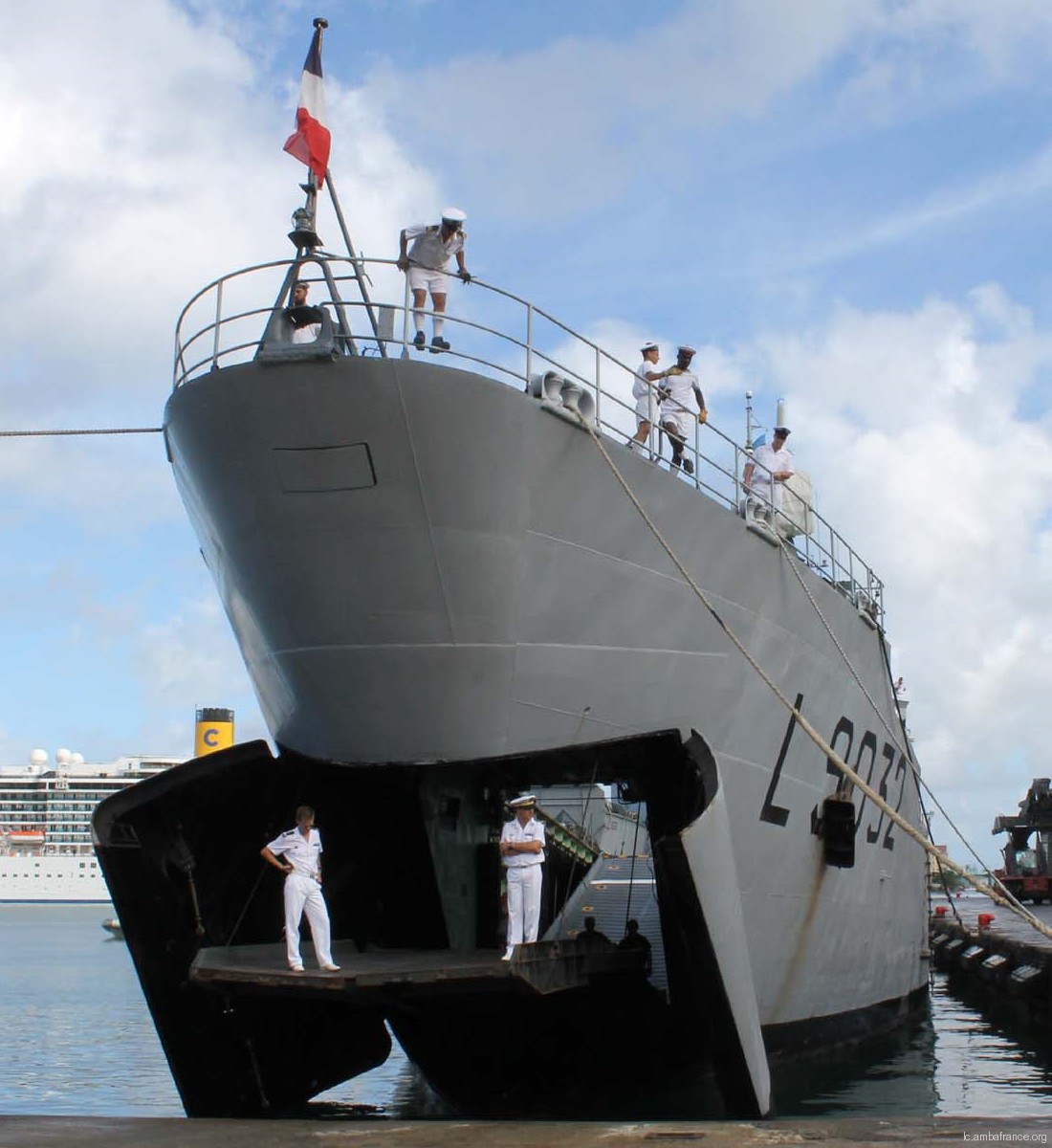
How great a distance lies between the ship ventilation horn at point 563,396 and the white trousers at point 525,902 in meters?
3.00

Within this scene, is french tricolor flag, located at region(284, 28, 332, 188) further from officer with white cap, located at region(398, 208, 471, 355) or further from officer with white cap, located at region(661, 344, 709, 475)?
officer with white cap, located at region(661, 344, 709, 475)

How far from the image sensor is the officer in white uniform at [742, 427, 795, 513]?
11.8 metres

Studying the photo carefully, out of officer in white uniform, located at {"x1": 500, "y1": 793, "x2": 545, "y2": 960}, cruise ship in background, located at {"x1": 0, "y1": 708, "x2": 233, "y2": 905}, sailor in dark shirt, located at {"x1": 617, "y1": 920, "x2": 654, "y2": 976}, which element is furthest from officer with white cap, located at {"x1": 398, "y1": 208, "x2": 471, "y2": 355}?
cruise ship in background, located at {"x1": 0, "y1": 708, "x2": 233, "y2": 905}

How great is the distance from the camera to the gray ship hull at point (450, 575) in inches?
316

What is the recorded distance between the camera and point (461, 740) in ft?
27.3

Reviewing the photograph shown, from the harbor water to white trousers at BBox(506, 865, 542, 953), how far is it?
7.88 feet

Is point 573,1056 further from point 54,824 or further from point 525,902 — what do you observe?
point 54,824

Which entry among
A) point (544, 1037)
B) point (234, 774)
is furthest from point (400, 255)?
point (544, 1037)

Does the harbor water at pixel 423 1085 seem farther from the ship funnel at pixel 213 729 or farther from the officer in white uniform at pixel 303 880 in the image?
the ship funnel at pixel 213 729

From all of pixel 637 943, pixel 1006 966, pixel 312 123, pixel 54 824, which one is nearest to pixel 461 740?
pixel 637 943

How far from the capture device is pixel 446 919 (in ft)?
31.0

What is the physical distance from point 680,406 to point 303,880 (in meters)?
4.85

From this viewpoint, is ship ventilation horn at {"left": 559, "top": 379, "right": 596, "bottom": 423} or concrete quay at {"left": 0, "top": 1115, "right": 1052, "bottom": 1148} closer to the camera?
concrete quay at {"left": 0, "top": 1115, "right": 1052, "bottom": 1148}

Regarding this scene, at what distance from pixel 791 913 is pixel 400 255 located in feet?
20.6
